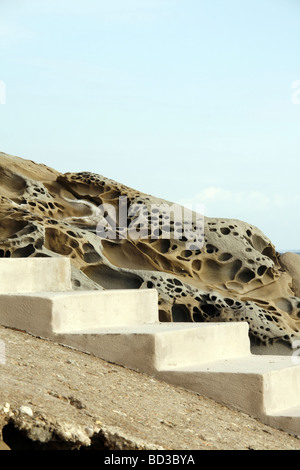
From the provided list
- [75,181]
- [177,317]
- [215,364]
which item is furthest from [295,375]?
[75,181]

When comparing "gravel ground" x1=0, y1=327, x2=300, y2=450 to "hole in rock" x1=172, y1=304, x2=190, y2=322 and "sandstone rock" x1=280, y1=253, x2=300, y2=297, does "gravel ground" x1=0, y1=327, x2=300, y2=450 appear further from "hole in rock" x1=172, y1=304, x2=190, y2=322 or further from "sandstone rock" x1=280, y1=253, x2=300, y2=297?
"sandstone rock" x1=280, y1=253, x2=300, y2=297

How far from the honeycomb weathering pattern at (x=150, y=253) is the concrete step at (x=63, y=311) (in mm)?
2016

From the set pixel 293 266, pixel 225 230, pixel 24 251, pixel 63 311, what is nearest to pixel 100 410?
pixel 63 311

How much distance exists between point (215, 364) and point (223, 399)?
1.33 feet

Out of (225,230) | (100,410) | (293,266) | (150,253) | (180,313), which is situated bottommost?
(100,410)

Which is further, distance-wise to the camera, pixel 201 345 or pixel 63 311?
→ pixel 201 345

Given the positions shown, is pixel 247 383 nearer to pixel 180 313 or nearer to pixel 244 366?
pixel 244 366

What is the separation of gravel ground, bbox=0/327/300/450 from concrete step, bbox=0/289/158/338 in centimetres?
12

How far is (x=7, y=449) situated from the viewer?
307 centimetres

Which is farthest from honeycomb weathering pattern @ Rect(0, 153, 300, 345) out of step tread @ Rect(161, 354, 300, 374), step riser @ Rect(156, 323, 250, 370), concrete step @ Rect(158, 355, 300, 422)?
concrete step @ Rect(158, 355, 300, 422)

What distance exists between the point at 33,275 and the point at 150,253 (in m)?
4.13

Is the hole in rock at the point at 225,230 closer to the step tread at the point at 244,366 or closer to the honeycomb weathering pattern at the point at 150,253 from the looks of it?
the honeycomb weathering pattern at the point at 150,253

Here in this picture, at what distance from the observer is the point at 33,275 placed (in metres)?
5.59

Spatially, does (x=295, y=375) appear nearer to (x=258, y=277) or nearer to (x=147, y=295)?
(x=147, y=295)
